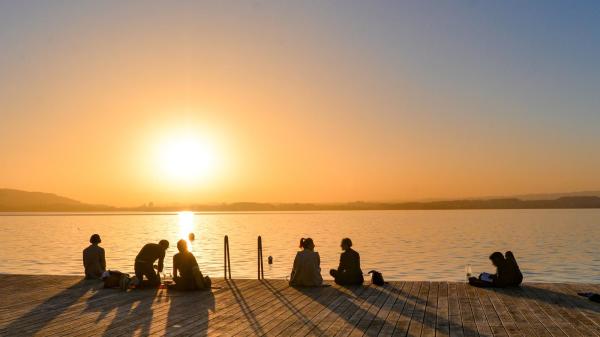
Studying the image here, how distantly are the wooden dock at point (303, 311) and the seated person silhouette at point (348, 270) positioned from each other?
0.54 meters

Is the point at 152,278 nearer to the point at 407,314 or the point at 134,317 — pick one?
the point at 134,317

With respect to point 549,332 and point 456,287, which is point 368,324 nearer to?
point 549,332

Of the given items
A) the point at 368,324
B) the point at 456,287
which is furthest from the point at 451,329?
the point at 456,287

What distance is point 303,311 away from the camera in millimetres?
13406

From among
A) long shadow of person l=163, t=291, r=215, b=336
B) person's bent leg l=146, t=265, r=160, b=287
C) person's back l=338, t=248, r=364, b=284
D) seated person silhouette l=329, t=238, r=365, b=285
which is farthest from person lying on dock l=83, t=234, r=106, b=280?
person's back l=338, t=248, r=364, b=284

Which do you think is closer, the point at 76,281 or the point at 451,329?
the point at 451,329

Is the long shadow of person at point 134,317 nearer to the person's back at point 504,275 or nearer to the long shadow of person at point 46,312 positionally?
the long shadow of person at point 46,312

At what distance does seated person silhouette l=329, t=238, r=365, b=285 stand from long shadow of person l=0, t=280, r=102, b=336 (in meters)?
7.17

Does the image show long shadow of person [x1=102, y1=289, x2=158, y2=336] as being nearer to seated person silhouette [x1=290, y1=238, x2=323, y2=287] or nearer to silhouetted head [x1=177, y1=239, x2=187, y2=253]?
silhouetted head [x1=177, y1=239, x2=187, y2=253]

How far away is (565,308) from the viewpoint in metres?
13.6

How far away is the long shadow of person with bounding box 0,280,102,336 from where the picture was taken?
11508mm

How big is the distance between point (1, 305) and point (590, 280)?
109 ft

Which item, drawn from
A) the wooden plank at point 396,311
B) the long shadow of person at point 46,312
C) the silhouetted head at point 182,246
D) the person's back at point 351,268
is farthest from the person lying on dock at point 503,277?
the long shadow of person at point 46,312

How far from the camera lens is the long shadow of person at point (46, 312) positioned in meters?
11.5
